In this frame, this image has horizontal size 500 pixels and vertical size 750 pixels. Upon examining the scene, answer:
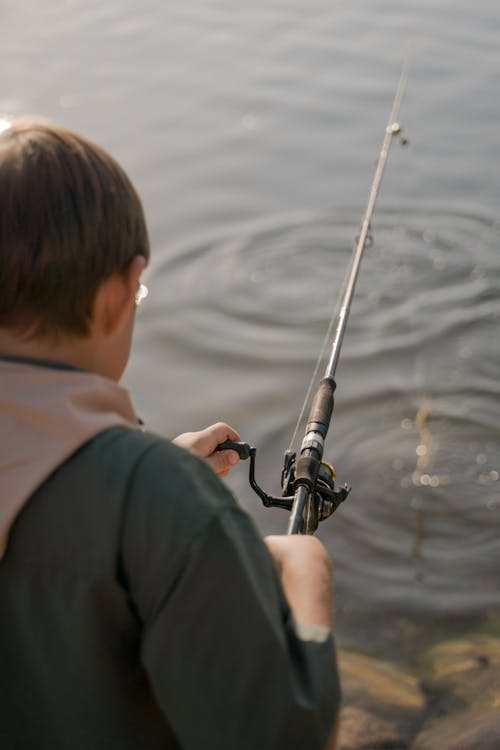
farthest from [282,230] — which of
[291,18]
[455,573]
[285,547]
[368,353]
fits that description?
[285,547]

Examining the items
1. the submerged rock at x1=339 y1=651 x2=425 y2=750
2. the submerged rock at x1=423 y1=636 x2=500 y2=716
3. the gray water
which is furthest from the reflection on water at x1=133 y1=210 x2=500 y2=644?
the submerged rock at x1=339 y1=651 x2=425 y2=750

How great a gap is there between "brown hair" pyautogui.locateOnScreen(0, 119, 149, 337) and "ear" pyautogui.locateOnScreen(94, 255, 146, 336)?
0.05 ft

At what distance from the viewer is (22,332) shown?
136cm

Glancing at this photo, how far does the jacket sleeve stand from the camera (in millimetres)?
1229

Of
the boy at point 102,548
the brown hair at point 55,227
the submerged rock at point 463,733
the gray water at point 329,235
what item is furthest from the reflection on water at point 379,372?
the brown hair at point 55,227

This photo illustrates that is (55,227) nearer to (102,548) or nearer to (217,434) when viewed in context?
(102,548)

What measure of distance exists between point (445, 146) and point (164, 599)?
7.30 metres

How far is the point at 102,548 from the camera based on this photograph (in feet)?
4.09

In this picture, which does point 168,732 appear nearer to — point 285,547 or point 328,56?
point 285,547

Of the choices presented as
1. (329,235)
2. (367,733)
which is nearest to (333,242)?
(329,235)

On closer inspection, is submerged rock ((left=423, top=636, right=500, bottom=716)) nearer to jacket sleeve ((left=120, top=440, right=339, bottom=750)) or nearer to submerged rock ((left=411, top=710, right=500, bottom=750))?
submerged rock ((left=411, top=710, right=500, bottom=750))

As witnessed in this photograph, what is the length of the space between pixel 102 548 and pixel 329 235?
18.9 feet

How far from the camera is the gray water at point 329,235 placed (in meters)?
4.56

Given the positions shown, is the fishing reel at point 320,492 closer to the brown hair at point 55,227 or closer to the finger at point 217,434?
the finger at point 217,434
